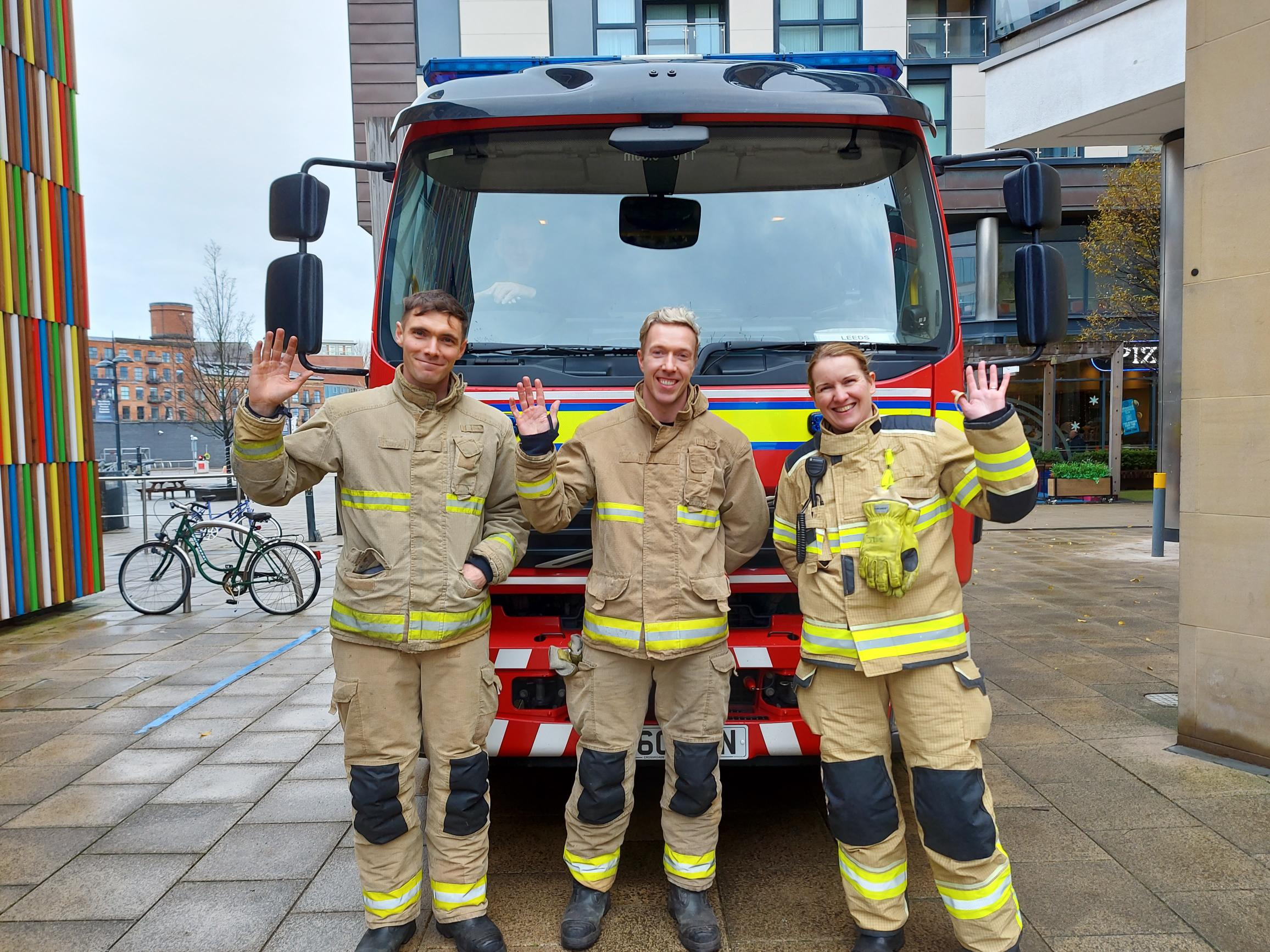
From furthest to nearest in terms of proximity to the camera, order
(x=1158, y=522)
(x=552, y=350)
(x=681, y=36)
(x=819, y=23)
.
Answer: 1. (x=819, y=23)
2. (x=681, y=36)
3. (x=1158, y=522)
4. (x=552, y=350)

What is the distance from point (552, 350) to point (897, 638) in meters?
1.55

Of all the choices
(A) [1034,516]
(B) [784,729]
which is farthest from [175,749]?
(A) [1034,516]

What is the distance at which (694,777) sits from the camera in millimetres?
2867

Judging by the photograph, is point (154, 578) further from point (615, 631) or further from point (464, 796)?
point (615, 631)

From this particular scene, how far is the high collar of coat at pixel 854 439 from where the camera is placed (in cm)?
271

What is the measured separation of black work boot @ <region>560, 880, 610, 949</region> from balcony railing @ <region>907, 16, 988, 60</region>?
2249 cm

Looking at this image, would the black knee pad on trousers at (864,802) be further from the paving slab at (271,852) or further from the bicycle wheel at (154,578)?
the bicycle wheel at (154,578)

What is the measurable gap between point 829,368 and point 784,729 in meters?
1.25

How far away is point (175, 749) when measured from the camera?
15.0 feet

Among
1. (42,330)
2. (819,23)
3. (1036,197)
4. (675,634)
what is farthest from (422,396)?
(819,23)

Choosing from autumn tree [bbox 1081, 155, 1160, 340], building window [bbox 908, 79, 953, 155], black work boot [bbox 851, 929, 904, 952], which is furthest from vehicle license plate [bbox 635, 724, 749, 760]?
building window [bbox 908, 79, 953, 155]

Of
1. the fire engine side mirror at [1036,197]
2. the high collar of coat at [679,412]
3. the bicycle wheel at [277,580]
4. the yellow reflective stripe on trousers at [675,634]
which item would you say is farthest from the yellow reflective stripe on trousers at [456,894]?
the bicycle wheel at [277,580]

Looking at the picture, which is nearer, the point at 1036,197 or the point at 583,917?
the point at 583,917

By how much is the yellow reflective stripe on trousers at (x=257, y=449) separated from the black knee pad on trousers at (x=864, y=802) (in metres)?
1.89
